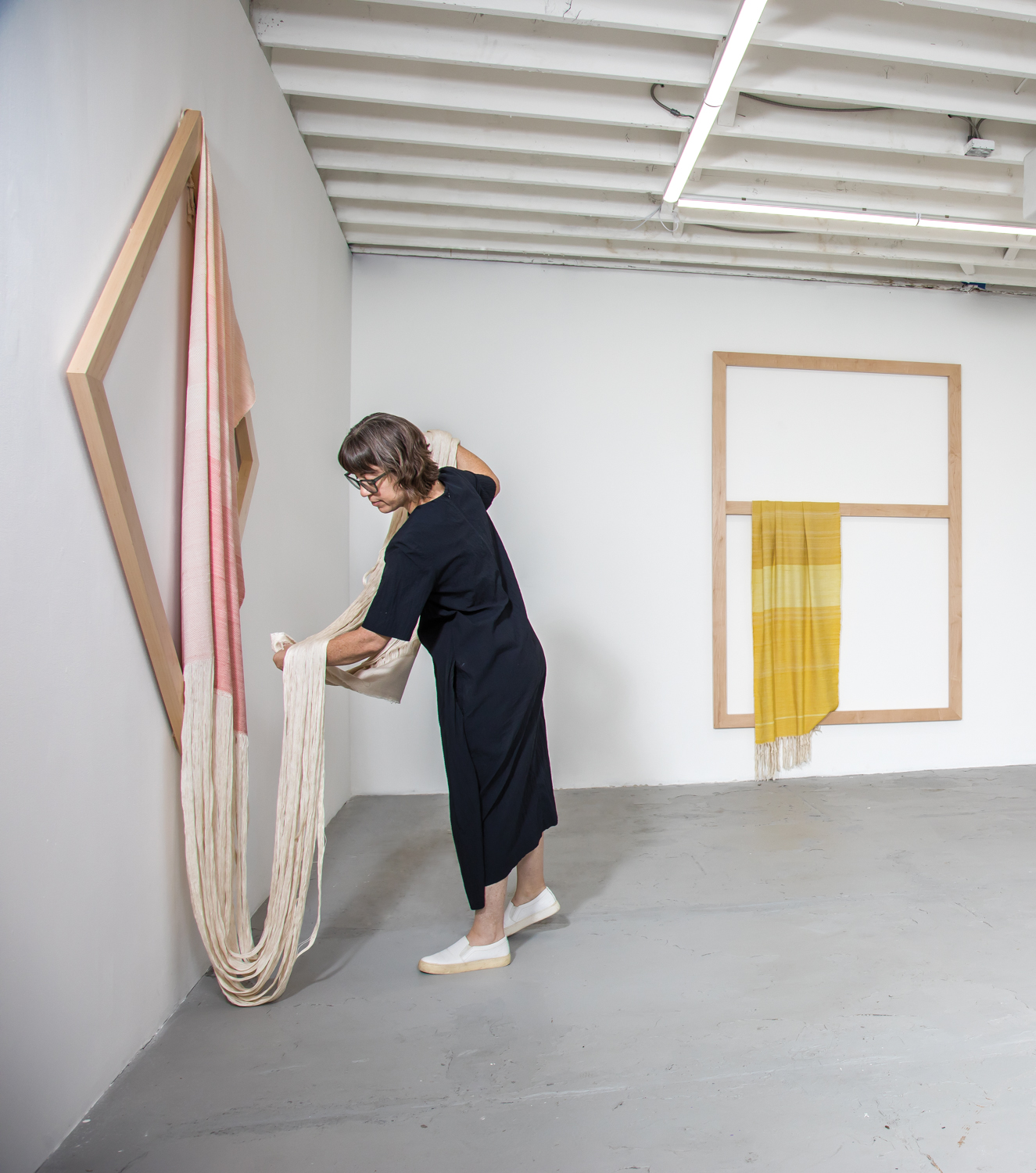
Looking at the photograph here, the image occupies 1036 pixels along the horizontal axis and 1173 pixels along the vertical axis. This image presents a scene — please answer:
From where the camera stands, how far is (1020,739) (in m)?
3.89

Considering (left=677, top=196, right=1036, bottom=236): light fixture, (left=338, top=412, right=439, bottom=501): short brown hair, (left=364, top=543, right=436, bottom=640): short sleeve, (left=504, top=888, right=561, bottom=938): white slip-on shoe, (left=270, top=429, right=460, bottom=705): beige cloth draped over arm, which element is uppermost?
(left=677, top=196, right=1036, bottom=236): light fixture

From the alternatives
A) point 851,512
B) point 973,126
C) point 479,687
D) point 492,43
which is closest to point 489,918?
point 479,687

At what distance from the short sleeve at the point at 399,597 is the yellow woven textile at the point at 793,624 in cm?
240

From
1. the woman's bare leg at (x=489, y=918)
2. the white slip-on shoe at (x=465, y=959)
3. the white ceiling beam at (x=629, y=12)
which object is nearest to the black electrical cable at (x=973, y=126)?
the white ceiling beam at (x=629, y=12)

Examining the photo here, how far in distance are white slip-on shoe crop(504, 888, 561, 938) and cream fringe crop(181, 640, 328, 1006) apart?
59 centimetres

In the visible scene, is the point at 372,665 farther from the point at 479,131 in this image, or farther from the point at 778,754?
the point at 778,754

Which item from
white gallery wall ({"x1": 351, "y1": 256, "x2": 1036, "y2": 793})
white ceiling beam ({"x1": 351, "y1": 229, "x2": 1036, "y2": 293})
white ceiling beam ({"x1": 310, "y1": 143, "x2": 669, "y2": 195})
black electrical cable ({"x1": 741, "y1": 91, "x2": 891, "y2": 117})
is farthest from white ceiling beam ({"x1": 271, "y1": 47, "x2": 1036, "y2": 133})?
white gallery wall ({"x1": 351, "y1": 256, "x2": 1036, "y2": 793})

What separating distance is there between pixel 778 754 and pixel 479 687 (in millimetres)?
2373

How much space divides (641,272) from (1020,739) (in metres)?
3.27

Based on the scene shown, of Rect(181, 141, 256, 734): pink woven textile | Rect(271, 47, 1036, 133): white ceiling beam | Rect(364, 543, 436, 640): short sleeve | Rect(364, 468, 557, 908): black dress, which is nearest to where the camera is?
Rect(181, 141, 256, 734): pink woven textile

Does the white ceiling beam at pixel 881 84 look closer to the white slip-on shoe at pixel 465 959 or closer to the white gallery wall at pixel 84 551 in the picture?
the white gallery wall at pixel 84 551

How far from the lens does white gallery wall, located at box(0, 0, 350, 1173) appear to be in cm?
109

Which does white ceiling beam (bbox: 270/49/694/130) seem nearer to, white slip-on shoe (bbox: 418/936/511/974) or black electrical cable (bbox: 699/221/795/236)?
black electrical cable (bbox: 699/221/795/236)

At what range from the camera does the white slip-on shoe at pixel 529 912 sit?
1982 mm
